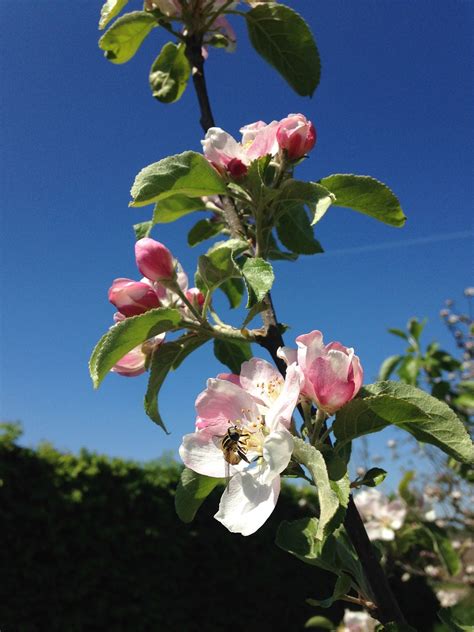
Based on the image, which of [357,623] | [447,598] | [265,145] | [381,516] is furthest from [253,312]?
[447,598]

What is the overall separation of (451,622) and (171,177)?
36.5 inches

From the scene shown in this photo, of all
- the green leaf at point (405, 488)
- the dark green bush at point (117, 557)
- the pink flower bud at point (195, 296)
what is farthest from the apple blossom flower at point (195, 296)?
the dark green bush at point (117, 557)

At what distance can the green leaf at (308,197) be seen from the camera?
1021 millimetres

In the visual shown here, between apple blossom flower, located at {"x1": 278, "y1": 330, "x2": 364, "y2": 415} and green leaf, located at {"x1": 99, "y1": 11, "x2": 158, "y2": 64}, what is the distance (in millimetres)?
1035

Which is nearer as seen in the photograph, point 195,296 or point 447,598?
point 195,296

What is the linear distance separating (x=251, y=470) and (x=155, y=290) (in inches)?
17.5

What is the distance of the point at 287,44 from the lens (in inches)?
57.8

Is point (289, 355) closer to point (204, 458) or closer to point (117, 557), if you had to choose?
point (204, 458)

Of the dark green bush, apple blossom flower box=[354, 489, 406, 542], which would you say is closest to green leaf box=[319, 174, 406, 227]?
apple blossom flower box=[354, 489, 406, 542]

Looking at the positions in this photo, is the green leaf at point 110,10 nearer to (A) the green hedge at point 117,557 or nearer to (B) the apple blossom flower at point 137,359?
(B) the apple blossom flower at point 137,359

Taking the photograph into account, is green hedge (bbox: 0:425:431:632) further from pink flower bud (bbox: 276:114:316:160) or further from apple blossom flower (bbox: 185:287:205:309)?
pink flower bud (bbox: 276:114:316:160)

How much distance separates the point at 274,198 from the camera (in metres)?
1.13

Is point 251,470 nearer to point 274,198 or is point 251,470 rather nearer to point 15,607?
point 274,198

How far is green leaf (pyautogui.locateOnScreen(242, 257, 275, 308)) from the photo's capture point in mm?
933
